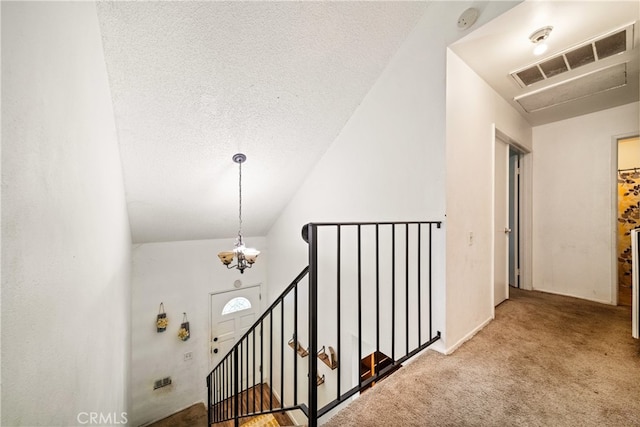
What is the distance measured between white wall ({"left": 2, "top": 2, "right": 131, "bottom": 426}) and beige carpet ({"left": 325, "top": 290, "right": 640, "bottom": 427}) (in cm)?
121

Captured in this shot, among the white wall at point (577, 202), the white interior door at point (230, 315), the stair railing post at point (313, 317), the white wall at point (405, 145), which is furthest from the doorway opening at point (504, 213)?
the white interior door at point (230, 315)

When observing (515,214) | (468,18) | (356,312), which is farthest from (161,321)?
(515,214)

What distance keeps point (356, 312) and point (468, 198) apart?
1758 mm

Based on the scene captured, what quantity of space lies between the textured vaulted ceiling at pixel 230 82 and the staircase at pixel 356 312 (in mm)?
1384

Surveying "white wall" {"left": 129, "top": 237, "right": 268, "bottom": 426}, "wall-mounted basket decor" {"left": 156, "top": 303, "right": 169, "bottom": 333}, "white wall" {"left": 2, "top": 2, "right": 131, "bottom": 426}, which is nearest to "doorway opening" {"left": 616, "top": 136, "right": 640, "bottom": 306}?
"white wall" {"left": 2, "top": 2, "right": 131, "bottom": 426}

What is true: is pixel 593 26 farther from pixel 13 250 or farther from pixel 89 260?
pixel 89 260

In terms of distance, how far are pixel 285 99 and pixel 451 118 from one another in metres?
1.65

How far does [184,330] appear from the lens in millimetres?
4598

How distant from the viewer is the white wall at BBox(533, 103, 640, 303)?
2990 mm

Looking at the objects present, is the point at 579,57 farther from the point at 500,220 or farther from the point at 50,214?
the point at 50,214

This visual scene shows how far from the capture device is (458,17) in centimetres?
192

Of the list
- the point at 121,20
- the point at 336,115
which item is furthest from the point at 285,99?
the point at 121,20

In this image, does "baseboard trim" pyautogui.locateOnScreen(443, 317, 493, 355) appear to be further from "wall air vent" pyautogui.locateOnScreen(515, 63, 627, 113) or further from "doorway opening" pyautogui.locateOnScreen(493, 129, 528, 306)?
"wall air vent" pyautogui.locateOnScreen(515, 63, 627, 113)

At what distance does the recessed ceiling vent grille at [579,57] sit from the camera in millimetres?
1863
